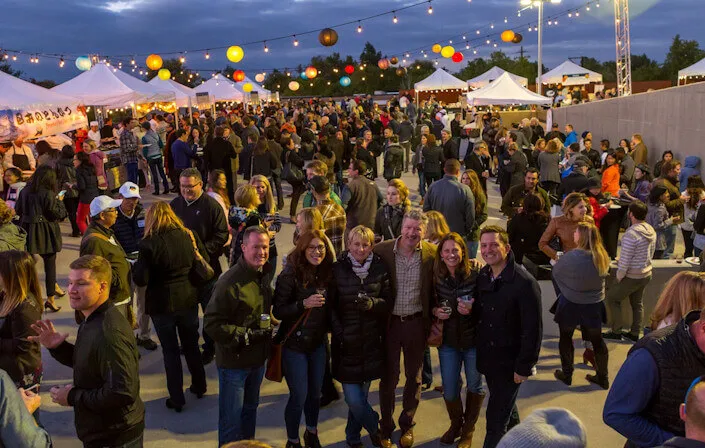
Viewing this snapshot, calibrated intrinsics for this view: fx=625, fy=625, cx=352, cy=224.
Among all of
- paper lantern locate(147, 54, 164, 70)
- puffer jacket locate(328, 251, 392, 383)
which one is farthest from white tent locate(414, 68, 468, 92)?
puffer jacket locate(328, 251, 392, 383)

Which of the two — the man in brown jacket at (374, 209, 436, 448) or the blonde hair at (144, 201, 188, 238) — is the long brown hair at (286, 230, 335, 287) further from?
the blonde hair at (144, 201, 188, 238)

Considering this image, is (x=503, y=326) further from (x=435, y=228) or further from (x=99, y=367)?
(x=99, y=367)

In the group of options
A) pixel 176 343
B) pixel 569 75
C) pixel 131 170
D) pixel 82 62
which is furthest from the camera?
pixel 569 75

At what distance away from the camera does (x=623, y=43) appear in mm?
19656

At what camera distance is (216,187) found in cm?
646

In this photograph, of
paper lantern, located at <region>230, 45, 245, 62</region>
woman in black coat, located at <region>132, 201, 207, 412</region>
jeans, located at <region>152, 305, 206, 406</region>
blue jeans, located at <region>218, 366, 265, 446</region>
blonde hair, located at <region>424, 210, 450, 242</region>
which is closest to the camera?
blue jeans, located at <region>218, 366, 265, 446</region>

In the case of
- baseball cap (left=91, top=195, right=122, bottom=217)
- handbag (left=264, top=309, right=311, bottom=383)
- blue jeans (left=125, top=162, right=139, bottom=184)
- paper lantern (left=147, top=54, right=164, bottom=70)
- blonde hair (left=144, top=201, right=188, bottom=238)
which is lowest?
handbag (left=264, top=309, right=311, bottom=383)

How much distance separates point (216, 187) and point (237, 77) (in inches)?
945

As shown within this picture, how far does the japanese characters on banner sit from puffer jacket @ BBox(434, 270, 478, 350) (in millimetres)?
10784

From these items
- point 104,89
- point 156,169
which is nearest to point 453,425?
point 156,169

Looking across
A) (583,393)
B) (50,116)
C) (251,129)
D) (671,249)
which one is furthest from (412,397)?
(50,116)

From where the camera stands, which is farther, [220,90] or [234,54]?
[220,90]

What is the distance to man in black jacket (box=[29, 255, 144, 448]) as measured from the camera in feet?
9.26

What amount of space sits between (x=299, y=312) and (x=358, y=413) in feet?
2.53
